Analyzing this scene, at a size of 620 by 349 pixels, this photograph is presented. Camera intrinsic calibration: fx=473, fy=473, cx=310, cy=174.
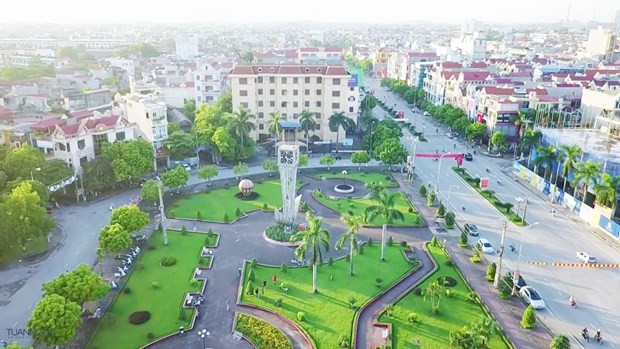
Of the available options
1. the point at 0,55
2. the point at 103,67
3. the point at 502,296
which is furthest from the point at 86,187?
the point at 0,55

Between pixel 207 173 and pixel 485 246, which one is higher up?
pixel 207 173

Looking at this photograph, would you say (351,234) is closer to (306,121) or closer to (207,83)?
(306,121)

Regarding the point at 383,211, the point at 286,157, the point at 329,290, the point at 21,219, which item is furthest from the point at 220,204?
the point at 329,290

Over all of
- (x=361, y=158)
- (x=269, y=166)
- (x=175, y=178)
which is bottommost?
(x=269, y=166)

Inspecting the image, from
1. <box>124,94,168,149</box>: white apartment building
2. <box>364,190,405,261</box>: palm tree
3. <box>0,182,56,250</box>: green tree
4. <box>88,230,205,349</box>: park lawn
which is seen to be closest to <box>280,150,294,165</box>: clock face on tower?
<box>364,190,405,261</box>: palm tree

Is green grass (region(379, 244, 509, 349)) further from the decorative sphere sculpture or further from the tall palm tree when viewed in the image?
the decorative sphere sculpture

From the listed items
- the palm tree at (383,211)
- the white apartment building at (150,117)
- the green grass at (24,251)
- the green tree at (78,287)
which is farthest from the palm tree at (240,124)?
the green tree at (78,287)

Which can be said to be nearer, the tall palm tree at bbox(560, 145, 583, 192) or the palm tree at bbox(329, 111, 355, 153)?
the tall palm tree at bbox(560, 145, 583, 192)
